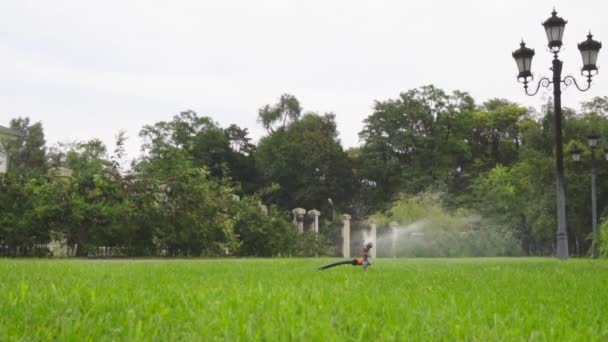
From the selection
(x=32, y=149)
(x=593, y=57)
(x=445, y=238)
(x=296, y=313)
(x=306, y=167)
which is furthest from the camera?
(x=32, y=149)

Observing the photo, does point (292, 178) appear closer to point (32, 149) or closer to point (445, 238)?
Answer: point (445, 238)

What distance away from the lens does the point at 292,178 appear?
173 feet

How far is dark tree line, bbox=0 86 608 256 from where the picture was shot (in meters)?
14.3

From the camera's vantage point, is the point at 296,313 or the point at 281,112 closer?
the point at 296,313

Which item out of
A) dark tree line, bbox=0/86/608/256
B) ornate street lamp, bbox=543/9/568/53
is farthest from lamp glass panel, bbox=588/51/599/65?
dark tree line, bbox=0/86/608/256

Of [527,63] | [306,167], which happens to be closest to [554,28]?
[527,63]

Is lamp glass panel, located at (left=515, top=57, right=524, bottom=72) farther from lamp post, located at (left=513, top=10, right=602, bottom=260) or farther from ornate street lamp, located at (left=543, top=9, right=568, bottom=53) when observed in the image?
ornate street lamp, located at (left=543, top=9, right=568, bottom=53)

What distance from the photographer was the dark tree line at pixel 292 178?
14.3 m

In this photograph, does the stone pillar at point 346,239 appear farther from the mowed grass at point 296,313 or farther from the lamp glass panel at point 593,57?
the mowed grass at point 296,313

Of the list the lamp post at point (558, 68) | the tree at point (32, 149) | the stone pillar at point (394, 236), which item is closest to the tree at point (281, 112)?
the tree at point (32, 149)

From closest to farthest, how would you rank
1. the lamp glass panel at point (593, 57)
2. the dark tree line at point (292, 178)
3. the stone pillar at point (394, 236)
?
the lamp glass panel at point (593, 57) → the dark tree line at point (292, 178) → the stone pillar at point (394, 236)

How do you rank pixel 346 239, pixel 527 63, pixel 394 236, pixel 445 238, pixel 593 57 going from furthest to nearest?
pixel 394 236, pixel 445 238, pixel 346 239, pixel 527 63, pixel 593 57

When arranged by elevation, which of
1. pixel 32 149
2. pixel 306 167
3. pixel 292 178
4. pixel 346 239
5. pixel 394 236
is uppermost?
pixel 32 149

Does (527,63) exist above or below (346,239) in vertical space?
above
